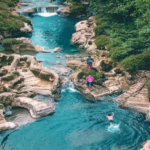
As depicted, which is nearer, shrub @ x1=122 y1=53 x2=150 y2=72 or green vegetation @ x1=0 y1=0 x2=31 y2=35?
shrub @ x1=122 y1=53 x2=150 y2=72

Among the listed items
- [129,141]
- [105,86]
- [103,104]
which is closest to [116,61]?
[105,86]

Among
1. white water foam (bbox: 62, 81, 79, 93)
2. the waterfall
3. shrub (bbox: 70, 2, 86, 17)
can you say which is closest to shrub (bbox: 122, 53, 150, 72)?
white water foam (bbox: 62, 81, 79, 93)

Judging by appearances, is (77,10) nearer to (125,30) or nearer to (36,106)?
(125,30)

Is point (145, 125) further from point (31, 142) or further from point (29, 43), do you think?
point (29, 43)

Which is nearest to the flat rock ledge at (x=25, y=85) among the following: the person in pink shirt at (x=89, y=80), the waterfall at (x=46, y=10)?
the person in pink shirt at (x=89, y=80)

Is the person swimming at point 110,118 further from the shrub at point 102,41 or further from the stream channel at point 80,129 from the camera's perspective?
the shrub at point 102,41

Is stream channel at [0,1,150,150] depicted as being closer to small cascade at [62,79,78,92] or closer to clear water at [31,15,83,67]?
small cascade at [62,79,78,92]
